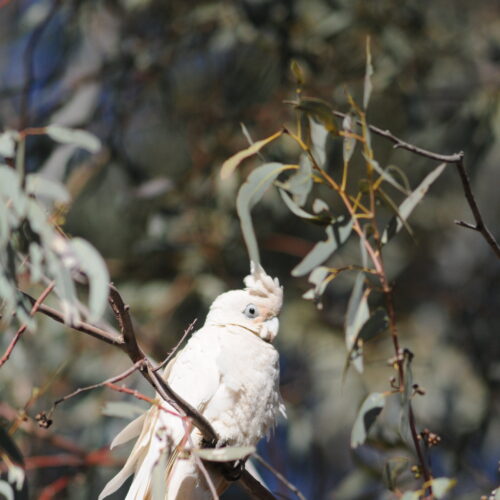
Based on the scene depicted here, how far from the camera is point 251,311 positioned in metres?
1.85

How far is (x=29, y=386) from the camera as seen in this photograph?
272 cm

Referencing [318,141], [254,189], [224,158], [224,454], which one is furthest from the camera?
[224,158]

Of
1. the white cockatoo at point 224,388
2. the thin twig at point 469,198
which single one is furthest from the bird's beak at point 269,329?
the thin twig at point 469,198

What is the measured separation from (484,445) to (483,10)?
1876 mm

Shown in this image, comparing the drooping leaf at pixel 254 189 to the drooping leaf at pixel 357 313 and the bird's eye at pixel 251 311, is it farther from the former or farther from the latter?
the bird's eye at pixel 251 311

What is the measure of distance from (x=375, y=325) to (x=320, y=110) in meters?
0.38

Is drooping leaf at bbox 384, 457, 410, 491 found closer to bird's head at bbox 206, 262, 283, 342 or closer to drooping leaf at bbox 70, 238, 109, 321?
bird's head at bbox 206, 262, 283, 342

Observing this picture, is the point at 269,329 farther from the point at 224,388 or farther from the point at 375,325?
the point at 375,325

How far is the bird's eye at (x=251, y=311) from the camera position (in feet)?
6.07

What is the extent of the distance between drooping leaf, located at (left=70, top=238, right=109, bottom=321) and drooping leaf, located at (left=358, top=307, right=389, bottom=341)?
53cm

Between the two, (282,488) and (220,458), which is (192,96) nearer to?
(282,488)

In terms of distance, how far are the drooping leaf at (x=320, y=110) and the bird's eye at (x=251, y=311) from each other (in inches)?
22.7

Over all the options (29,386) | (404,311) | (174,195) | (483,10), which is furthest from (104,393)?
(483,10)

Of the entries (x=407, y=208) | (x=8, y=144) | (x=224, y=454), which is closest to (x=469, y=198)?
(x=407, y=208)
